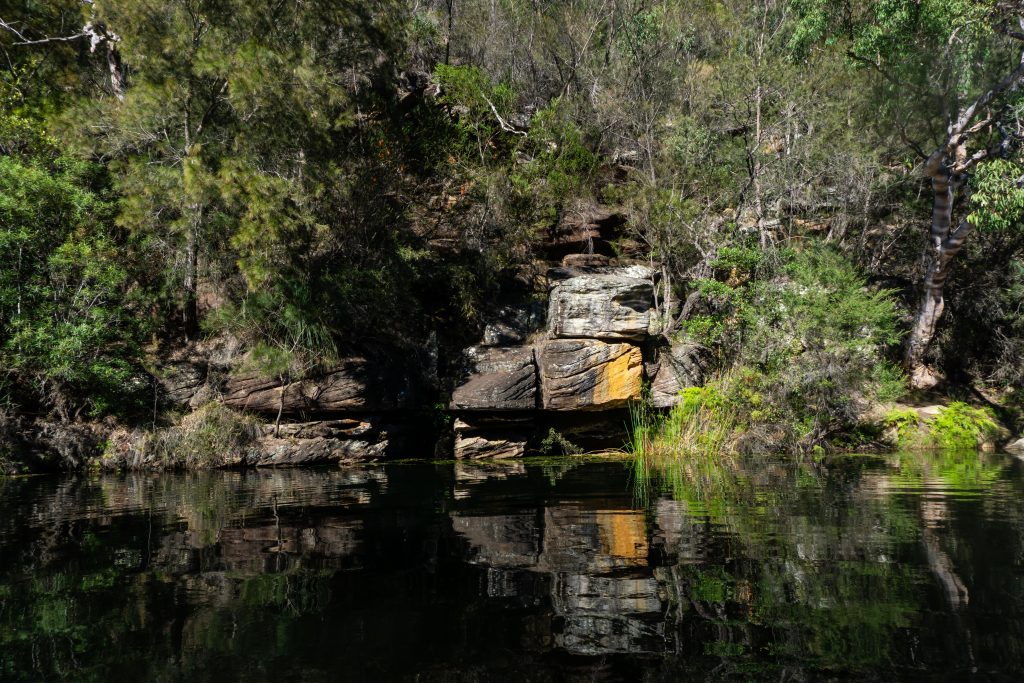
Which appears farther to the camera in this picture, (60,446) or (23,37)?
(23,37)

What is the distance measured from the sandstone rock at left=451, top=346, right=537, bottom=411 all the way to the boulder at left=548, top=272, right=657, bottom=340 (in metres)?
1.01

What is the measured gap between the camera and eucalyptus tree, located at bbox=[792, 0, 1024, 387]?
1252cm

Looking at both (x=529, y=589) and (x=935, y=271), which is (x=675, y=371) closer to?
(x=935, y=271)

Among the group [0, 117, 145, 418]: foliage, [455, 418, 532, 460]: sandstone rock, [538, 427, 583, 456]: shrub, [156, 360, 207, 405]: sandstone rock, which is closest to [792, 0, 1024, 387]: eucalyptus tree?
[538, 427, 583, 456]: shrub

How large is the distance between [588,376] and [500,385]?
1.68m

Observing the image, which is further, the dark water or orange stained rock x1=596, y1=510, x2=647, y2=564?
orange stained rock x1=596, y1=510, x2=647, y2=564

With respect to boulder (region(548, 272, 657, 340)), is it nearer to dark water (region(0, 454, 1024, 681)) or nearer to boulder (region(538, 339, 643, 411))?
boulder (region(538, 339, 643, 411))

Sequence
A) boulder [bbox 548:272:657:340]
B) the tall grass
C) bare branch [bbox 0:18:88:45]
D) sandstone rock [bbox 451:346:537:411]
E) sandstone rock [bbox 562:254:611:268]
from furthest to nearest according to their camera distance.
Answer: sandstone rock [bbox 562:254:611:268] → bare branch [bbox 0:18:88:45] → boulder [bbox 548:272:657:340] → sandstone rock [bbox 451:346:537:411] → the tall grass

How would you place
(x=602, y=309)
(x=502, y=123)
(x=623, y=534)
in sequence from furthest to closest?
(x=502, y=123) → (x=602, y=309) → (x=623, y=534)

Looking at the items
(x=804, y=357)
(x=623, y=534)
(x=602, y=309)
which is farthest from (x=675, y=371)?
(x=623, y=534)

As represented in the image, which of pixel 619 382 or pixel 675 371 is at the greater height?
pixel 675 371

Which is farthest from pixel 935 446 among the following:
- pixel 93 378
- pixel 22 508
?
pixel 93 378

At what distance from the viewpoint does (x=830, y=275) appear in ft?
40.3

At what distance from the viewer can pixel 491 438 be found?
12.0 meters
